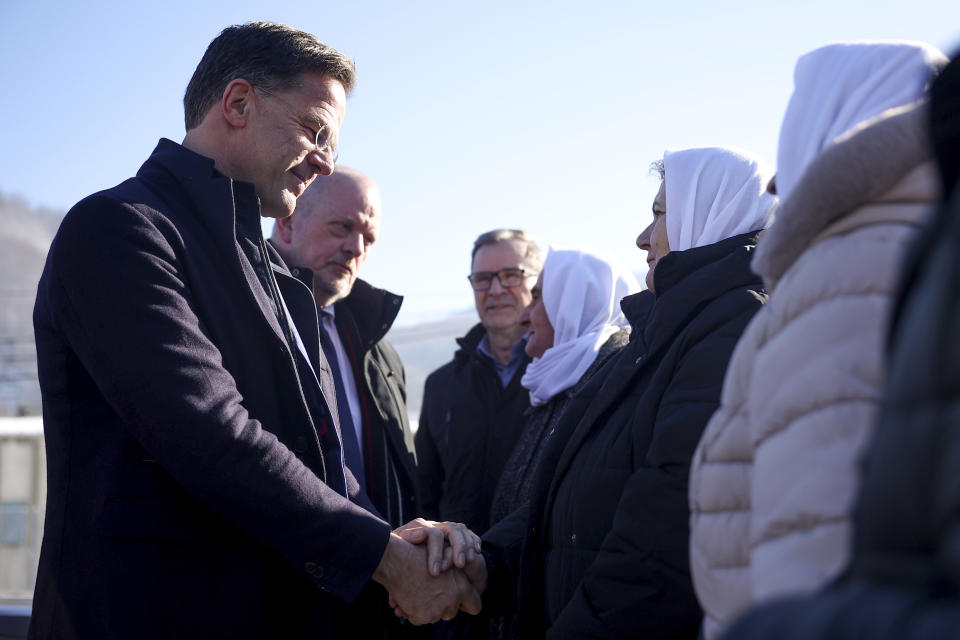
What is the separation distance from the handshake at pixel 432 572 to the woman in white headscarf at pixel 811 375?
148cm

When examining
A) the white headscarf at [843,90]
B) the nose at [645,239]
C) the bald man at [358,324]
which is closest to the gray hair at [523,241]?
the bald man at [358,324]

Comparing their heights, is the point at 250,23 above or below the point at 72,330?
above

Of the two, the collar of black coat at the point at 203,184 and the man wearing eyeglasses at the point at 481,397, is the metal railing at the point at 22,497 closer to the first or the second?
the man wearing eyeglasses at the point at 481,397

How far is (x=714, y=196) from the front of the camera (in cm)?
292

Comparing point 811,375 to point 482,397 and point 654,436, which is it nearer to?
point 654,436

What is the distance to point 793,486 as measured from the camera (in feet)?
3.51

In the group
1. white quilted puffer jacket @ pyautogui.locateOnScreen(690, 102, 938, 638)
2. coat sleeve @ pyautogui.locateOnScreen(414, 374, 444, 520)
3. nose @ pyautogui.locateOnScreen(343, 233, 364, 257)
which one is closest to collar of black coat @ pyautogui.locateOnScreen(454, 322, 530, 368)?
coat sleeve @ pyautogui.locateOnScreen(414, 374, 444, 520)

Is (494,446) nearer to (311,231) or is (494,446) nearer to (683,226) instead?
(311,231)

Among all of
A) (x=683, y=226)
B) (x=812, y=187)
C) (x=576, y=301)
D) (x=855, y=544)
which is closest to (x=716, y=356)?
(x=683, y=226)

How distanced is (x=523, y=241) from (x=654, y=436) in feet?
13.1

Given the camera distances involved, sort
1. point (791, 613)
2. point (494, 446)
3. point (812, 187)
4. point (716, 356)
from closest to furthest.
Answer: point (791, 613)
point (812, 187)
point (716, 356)
point (494, 446)

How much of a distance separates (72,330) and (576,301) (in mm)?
2590

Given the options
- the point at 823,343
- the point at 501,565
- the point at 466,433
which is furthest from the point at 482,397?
the point at 823,343

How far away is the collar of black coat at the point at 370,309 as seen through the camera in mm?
4406
